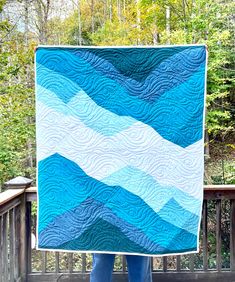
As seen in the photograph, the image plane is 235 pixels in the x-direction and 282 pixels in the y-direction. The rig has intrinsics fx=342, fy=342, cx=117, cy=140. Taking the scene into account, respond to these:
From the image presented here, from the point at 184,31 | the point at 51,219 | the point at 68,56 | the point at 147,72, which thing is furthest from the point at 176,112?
the point at 184,31

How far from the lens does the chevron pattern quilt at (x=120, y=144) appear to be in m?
1.64

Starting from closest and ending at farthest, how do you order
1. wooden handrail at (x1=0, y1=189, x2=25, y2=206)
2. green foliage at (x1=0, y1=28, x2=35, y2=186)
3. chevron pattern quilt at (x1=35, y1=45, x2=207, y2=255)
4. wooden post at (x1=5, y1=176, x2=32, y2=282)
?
chevron pattern quilt at (x1=35, y1=45, x2=207, y2=255) < wooden handrail at (x1=0, y1=189, x2=25, y2=206) < wooden post at (x1=5, y1=176, x2=32, y2=282) < green foliage at (x1=0, y1=28, x2=35, y2=186)

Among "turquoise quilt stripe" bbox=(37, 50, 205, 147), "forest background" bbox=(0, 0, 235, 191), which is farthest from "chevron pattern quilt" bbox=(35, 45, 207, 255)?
"forest background" bbox=(0, 0, 235, 191)

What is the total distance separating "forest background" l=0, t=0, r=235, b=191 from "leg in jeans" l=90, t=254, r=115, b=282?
335 centimetres

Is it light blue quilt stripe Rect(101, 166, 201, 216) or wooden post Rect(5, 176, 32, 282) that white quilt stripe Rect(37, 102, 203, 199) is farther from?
wooden post Rect(5, 176, 32, 282)

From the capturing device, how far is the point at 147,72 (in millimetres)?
1641

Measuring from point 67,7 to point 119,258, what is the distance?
34.4 ft

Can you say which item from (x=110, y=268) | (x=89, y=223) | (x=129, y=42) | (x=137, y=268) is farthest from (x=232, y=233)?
(x=129, y=42)

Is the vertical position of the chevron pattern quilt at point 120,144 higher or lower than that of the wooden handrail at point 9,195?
higher

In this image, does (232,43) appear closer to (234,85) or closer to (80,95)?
(234,85)

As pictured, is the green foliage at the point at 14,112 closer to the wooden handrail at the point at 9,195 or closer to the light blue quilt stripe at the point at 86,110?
the wooden handrail at the point at 9,195

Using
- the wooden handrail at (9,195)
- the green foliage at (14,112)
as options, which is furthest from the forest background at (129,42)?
the wooden handrail at (9,195)

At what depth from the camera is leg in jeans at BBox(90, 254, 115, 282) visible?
172 centimetres

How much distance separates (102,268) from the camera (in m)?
1.74
